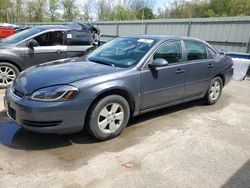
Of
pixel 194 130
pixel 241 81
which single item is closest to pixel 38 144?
pixel 194 130

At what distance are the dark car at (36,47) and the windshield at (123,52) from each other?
85.0 inches

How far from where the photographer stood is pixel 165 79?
4504 mm

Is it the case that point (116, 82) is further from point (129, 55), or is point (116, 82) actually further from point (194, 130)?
point (194, 130)

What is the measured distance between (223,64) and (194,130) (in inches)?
88.5

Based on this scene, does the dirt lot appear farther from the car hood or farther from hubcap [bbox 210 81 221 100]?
hubcap [bbox 210 81 221 100]

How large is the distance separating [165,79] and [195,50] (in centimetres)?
122

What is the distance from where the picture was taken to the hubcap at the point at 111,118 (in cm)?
374

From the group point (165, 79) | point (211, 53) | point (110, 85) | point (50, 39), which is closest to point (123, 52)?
point (165, 79)

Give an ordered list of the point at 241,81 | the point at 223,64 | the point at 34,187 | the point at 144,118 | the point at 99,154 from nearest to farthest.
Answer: the point at 34,187
the point at 99,154
the point at 144,118
the point at 223,64
the point at 241,81

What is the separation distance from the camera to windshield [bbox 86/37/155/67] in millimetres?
4281

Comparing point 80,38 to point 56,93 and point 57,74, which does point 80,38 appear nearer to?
point 57,74

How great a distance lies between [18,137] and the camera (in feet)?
12.5

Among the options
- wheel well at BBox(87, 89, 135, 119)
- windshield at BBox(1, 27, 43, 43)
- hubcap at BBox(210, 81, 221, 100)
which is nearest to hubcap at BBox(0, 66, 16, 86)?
windshield at BBox(1, 27, 43, 43)

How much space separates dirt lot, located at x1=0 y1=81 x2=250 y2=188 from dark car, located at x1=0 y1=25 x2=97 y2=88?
199 centimetres
